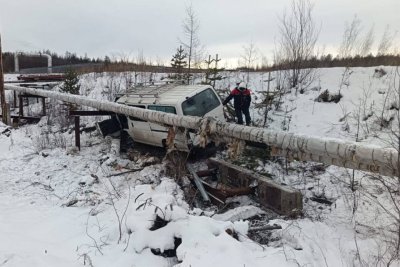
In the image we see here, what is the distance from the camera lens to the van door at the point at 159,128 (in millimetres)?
10055

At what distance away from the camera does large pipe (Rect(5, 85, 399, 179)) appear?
16.1 ft

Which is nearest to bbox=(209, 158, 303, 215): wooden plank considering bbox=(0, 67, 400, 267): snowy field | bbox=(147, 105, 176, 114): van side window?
bbox=(0, 67, 400, 267): snowy field

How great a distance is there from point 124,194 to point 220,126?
7.71ft

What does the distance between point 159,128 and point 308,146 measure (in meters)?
5.28

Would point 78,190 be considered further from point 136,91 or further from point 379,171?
point 379,171

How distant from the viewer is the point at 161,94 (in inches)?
424

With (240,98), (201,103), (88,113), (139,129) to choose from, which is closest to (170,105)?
(201,103)

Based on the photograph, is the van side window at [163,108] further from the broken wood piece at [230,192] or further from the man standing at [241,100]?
the broken wood piece at [230,192]

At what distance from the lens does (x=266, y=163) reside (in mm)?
9570

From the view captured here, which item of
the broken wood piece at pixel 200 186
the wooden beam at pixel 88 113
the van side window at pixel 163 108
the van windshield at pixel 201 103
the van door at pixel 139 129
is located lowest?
the broken wood piece at pixel 200 186

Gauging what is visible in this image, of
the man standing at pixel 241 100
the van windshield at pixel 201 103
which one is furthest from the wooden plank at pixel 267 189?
the man standing at pixel 241 100

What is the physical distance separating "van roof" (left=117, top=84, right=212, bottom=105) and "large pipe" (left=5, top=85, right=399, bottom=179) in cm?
98

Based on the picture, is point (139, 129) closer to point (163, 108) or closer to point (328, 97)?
point (163, 108)

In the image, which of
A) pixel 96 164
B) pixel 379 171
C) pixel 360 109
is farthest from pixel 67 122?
pixel 379 171
